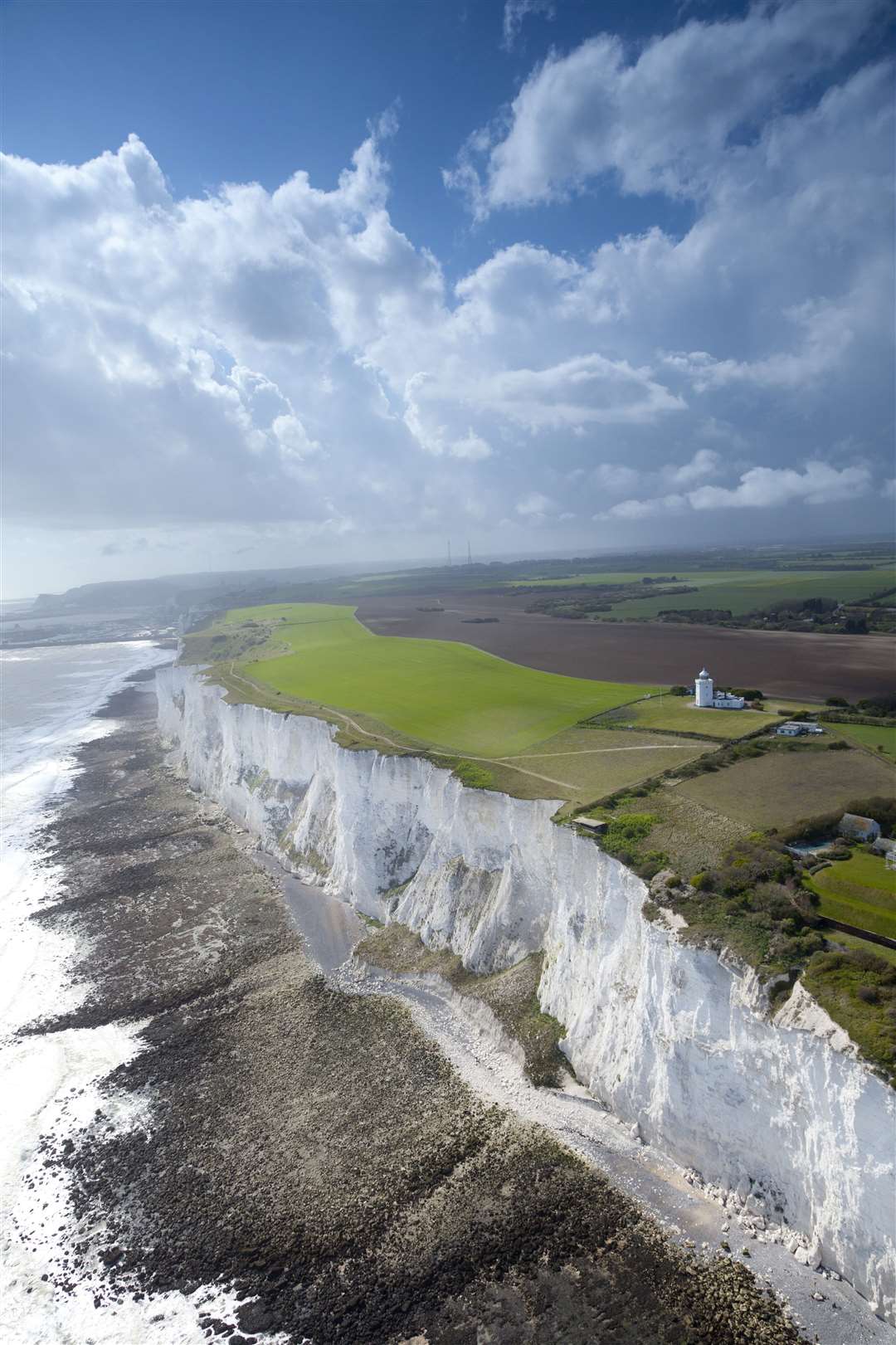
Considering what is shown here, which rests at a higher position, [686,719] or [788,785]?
[686,719]

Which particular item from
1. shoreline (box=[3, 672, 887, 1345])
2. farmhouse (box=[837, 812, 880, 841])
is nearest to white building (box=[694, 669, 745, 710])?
farmhouse (box=[837, 812, 880, 841])

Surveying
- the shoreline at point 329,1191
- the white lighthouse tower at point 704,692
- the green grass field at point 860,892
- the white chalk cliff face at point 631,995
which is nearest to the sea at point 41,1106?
the shoreline at point 329,1191

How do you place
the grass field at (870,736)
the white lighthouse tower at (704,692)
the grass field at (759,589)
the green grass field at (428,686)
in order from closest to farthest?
the grass field at (870,736), the white lighthouse tower at (704,692), the green grass field at (428,686), the grass field at (759,589)

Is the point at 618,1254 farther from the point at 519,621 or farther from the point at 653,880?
the point at 519,621

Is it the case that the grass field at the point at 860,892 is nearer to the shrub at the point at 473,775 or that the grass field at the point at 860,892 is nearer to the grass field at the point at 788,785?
the grass field at the point at 788,785

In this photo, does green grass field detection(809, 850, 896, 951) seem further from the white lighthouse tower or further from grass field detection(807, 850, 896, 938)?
the white lighthouse tower

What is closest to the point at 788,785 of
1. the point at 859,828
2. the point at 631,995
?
the point at 859,828

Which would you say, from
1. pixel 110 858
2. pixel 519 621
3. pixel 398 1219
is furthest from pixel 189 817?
pixel 519 621

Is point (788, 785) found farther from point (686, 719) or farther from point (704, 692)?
point (704, 692)
